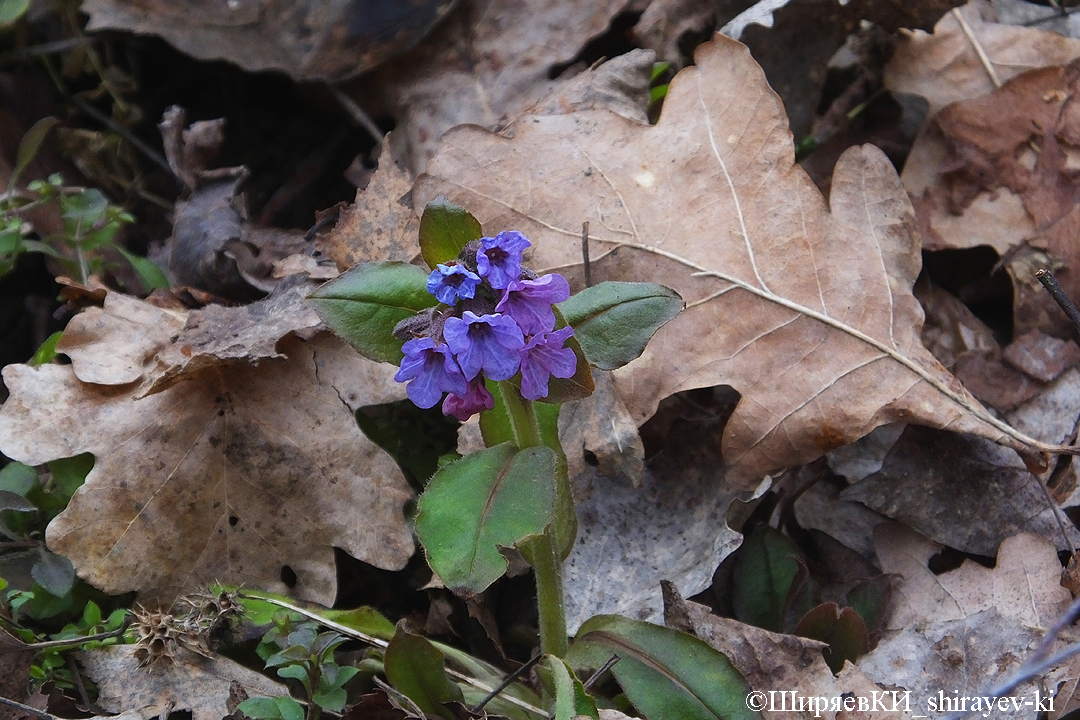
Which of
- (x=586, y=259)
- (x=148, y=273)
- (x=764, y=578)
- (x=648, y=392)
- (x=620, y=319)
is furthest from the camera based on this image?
(x=148, y=273)

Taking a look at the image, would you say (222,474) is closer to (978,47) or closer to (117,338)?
(117,338)

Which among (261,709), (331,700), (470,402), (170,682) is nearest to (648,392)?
(470,402)

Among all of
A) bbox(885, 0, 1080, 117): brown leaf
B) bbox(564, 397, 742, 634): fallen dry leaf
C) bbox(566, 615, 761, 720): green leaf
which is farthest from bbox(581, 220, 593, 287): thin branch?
bbox(885, 0, 1080, 117): brown leaf

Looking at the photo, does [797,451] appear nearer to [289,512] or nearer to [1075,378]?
[1075,378]

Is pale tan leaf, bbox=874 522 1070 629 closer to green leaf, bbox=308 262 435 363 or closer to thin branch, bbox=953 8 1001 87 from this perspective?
green leaf, bbox=308 262 435 363

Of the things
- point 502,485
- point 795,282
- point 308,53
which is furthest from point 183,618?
point 308,53

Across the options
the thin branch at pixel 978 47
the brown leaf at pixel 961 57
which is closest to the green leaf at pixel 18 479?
the brown leaf at pixel 961 57
